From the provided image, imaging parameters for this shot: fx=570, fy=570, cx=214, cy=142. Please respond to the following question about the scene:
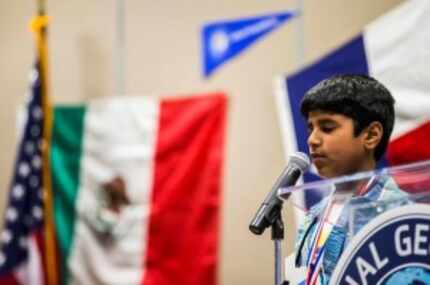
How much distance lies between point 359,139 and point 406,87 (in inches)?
26.6

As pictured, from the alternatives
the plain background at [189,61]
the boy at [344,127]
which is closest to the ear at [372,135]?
the boy at [344,127]

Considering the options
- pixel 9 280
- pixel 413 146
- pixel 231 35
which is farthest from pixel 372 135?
pixel 9 280

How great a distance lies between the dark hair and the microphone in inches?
Result: 2.9

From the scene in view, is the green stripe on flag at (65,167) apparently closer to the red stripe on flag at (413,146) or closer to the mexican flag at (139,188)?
the mexican flag at (139,188)

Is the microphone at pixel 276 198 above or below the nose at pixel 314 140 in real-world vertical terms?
below

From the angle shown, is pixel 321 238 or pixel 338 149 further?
pixel 338 149

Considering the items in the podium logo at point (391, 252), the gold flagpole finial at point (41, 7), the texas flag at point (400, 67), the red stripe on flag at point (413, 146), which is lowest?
the podium logo at point (391, 252)

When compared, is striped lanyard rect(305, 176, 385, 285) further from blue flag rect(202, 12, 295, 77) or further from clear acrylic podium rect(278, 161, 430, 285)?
blue flag rect(202, 12, 295, 77)

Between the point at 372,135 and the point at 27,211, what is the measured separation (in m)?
1.96

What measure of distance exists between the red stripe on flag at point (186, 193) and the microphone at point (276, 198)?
4.84ft

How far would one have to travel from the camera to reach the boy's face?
0.70 m

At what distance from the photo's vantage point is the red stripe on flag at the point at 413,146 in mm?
1232

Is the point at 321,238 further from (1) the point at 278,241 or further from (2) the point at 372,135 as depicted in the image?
(2) the point at 372,135

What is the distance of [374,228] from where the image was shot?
522 millimetres
